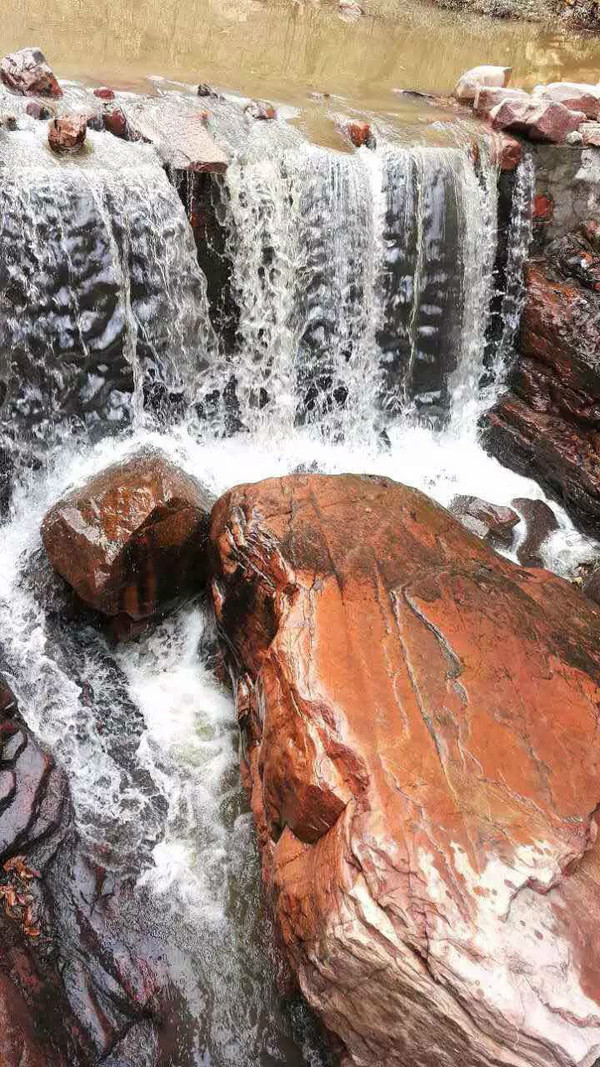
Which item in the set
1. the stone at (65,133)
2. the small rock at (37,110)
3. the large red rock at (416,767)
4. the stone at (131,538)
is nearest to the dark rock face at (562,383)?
the large red rock at (416,767)

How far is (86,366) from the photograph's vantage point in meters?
5.14

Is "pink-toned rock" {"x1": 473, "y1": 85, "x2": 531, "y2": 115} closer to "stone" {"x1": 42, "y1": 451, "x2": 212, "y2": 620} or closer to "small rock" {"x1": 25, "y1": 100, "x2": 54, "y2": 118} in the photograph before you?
"small rock" {"x1": 25, "y1": 100, "x2": 54, "y2": 118}

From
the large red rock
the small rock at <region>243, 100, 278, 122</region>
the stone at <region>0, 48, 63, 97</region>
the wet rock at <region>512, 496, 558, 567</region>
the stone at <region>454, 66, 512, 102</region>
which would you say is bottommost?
the wet rock at <region>512, 496, 558, 567</region>

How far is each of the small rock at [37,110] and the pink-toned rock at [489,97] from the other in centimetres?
399

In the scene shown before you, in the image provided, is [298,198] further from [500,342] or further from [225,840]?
[225,840]

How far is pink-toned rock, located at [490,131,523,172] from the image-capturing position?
617 centimetres

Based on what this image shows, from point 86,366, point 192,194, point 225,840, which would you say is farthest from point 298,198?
point 225,840

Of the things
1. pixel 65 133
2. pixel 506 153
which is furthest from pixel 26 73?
pixel 506 153

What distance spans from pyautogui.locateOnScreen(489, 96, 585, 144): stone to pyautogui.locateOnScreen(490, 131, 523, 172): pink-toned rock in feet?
0.61

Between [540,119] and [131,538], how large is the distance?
5070mm

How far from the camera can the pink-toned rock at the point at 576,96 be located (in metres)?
6.71

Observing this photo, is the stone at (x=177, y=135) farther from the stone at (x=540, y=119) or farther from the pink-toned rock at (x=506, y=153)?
the stone at (x=540, y=119)

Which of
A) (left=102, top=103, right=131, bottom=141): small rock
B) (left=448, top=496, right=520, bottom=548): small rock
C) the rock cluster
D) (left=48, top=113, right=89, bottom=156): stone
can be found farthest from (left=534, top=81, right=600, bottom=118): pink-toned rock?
(left=48, top=113, right=89, bottom=156): stone

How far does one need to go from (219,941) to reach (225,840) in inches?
17.8
